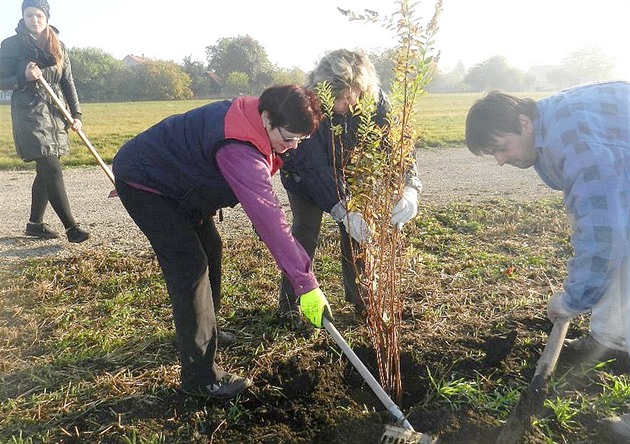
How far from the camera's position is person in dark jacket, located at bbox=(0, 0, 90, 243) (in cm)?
421

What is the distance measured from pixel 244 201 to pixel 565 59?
206ft

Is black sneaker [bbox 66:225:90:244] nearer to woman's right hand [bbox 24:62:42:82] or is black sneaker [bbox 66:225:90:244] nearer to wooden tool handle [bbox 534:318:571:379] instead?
Answer: woman's right hand [bbox 24:62:42:82]

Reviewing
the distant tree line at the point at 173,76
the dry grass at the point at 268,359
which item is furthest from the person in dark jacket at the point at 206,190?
the distant tree line at the point at 173,76

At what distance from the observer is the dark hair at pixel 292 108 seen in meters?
2.01

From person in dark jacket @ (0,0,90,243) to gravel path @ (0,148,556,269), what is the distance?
0.24 m

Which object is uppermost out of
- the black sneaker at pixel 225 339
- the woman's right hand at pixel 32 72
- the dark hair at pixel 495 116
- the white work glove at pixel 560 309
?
the woman's right hand at pixel 32 72

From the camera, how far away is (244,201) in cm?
197

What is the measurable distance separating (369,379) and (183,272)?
0.93 meters

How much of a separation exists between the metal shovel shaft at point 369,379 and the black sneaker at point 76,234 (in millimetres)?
3253

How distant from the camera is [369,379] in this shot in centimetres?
222

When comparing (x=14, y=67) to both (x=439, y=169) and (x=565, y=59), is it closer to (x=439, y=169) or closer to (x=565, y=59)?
(x=439, y=169)

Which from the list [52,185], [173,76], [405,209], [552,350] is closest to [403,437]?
[552,350]

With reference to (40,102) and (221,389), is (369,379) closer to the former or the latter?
(221,389)

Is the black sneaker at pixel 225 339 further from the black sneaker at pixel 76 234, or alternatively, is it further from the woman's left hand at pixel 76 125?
the woman's left hand at pixel 76 125
